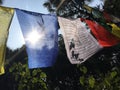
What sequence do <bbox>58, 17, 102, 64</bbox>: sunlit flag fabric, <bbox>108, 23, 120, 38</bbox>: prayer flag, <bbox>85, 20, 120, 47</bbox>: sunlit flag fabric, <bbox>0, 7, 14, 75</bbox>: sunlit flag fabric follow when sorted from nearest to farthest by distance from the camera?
<bbox>0, 7, 14, 75</bbox>: sunlit flag fabric
<bbox>58, 17, 102, 64</bbox>: sunlit flag fabric
<bbox>85, 20, 120, 47</bbox>: sunlit flag fabric
<bbox>108, 23, 120, 38</bbox>: prayer flag

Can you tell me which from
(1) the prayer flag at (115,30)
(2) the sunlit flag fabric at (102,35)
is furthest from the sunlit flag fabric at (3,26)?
(1) the prayer flag at (115,30)

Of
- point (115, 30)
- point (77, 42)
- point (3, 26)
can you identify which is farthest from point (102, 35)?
point (3, 26)

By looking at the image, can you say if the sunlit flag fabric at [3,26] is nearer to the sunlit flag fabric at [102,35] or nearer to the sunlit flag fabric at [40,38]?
the sunlit flag fabric at [40,38]

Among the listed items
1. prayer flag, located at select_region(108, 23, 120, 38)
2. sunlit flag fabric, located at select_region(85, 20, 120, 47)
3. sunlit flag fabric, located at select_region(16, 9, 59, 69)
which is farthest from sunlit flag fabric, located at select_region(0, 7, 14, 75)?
prayer flag, located at select_region(108, 23, 120, 38)

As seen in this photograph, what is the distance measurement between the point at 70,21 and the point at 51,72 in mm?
11711

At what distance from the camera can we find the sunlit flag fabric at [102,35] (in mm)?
8430

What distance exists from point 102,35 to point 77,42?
2.94ft

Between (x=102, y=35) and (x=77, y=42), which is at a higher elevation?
(x=77, y=42)

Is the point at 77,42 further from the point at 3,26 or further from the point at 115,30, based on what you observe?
the point at 3,26

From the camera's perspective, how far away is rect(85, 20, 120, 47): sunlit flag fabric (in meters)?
8.43

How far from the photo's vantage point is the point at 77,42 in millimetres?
8070

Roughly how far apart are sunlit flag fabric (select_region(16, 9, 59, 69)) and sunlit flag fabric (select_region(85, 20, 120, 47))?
1152 millimetres

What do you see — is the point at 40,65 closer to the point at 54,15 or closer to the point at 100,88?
the point at 54,15

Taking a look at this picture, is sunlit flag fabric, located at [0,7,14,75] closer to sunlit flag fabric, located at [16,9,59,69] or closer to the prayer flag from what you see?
sunlit flag fabric, located at [16,9,59,69]
